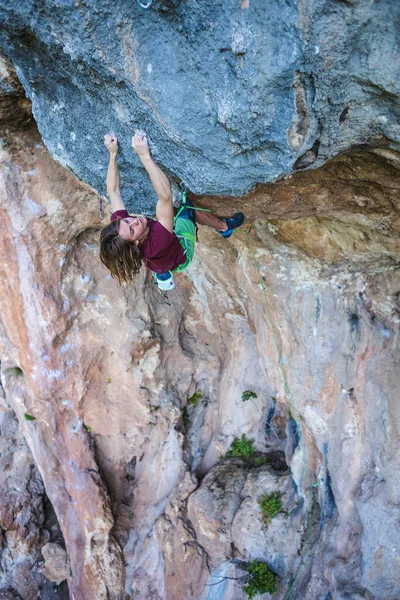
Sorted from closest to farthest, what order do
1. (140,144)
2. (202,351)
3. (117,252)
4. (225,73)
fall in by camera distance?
(225,73), (140,144), (117,252), (202,351)

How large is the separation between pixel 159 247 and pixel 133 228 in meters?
0.28

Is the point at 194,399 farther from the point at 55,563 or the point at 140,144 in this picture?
the point at 140,144

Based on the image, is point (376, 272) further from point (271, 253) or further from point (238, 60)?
point (238, 60)

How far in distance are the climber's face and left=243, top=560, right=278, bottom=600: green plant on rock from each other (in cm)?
519

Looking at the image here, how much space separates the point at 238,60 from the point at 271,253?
2.75 m

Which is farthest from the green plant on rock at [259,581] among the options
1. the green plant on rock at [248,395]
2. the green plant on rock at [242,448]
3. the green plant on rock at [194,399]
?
the green plant on rock at [194,399]

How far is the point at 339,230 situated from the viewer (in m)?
4.73

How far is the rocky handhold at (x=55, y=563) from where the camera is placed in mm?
8836

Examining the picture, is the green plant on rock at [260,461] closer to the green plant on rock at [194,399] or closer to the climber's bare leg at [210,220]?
the green plant on rock at [194,399]

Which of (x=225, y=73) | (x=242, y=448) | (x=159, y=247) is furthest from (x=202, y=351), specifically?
(x=225, y=73)

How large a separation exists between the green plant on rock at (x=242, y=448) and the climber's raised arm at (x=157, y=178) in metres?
4.99

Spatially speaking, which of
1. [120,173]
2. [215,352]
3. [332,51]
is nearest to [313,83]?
[332,51]

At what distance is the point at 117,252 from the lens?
3.94 m

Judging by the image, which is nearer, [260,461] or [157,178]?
[157,178]
